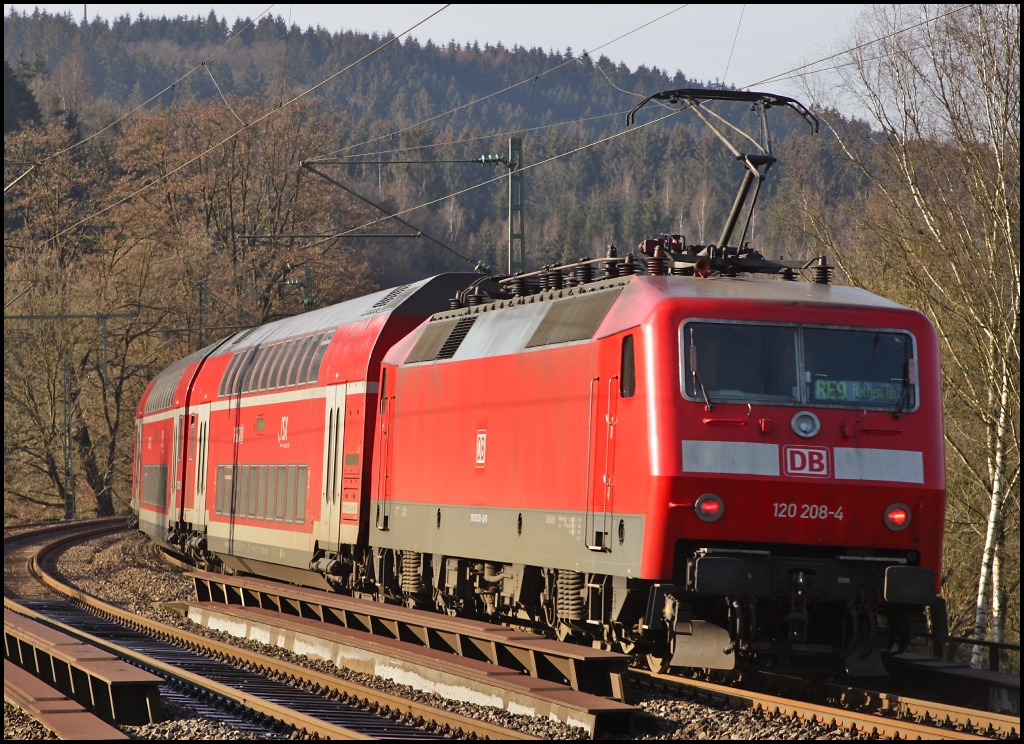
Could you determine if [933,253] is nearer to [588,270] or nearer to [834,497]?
[588,270]

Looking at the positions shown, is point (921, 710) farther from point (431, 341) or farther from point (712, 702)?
point (431, 341)

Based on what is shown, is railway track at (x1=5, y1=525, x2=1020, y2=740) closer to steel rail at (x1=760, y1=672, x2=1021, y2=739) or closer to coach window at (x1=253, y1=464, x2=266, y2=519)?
steel rail at (x1=760, y1=672, x2=1021, y2=739)

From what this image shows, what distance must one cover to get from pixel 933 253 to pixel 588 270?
30.9 ft

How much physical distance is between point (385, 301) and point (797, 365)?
28.4ft

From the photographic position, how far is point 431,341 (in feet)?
48.9

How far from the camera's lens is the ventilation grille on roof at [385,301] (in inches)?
685

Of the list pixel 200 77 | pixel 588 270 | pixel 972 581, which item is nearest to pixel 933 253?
pixel 972 581

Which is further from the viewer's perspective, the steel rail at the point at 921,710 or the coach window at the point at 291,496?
the coach window at the point at 291,496

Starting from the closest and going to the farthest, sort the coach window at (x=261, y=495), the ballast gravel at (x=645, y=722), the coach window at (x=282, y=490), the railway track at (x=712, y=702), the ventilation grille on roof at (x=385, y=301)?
1. the railway track at (x=712, y=702)
2. the ballast gravel at (x=645, y=722)
3. the ventilation grille on roof at (x=385, y=301)
4. the coach window at (x=282, y=490)
5. the coach window at (x=261, y=495)

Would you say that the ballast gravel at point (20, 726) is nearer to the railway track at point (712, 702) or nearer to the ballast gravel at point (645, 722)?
the ballast gravel at point (645, 722)

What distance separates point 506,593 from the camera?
42.2 ft

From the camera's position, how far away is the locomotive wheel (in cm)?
1133

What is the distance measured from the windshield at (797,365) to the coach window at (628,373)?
52 cm

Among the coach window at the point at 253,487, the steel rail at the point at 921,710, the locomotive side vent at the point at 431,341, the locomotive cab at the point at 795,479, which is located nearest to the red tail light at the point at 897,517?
the locomotive cab at the point at 795,479
